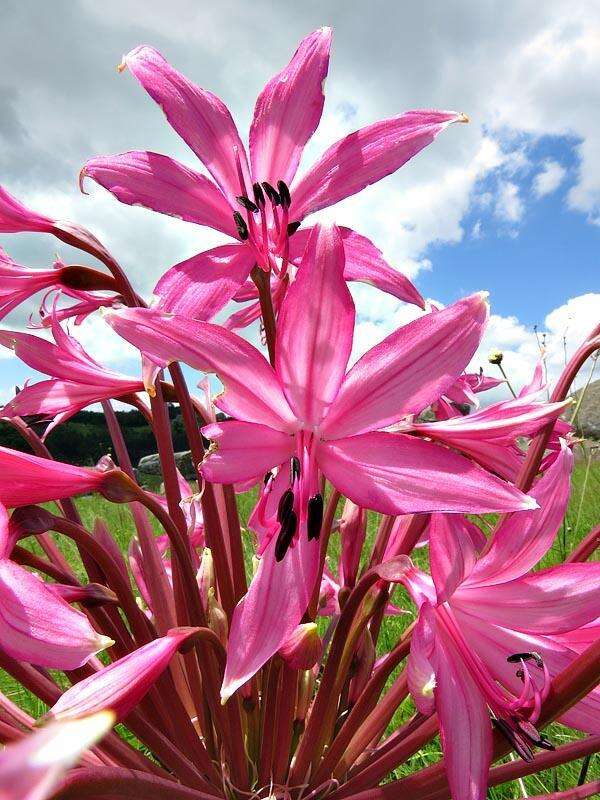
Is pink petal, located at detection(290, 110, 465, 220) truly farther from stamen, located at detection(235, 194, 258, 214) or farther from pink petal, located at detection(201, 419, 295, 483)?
pink petal, located at detection(201, 419, 295, 483)

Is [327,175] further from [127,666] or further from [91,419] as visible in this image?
[91,419]

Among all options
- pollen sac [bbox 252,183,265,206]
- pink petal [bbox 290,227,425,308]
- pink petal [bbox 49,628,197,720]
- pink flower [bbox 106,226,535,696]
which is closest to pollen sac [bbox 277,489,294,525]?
pink flower [bbox 106,226,535,696]

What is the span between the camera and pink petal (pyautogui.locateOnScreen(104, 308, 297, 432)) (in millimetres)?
833

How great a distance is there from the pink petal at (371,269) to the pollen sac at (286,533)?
471mm

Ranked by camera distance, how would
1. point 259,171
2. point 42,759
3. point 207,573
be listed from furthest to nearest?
point 207,573
point 259,171
point 42,759

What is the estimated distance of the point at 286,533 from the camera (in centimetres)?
89

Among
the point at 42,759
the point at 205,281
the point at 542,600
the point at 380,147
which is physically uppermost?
the point at 380,147

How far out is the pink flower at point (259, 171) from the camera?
110 cm

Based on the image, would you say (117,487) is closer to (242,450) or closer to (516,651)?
(242,450)

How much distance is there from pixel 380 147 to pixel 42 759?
1.08 metres

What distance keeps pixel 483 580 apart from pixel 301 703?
0.64 m

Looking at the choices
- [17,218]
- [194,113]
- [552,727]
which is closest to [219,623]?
[17,218]

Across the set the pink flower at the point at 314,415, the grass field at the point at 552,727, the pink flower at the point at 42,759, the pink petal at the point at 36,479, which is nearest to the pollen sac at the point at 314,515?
the pink flower at the point at 314,415

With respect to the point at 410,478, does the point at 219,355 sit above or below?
above
